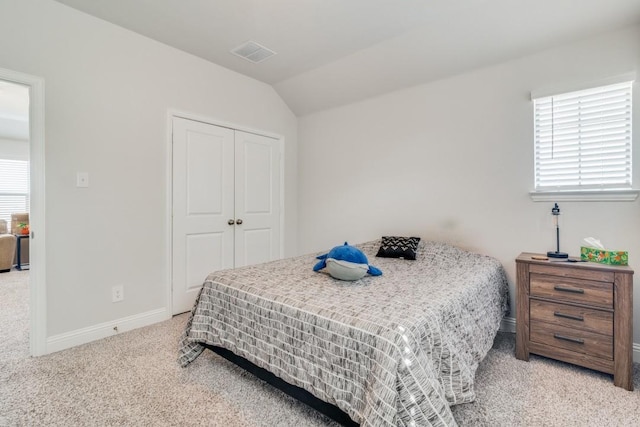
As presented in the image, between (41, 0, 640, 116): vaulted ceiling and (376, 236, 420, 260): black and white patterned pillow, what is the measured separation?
1.61 metres

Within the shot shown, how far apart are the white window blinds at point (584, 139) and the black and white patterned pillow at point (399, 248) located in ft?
3.56

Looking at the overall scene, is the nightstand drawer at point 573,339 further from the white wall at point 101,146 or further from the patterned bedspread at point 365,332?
the white wall at point 101,146

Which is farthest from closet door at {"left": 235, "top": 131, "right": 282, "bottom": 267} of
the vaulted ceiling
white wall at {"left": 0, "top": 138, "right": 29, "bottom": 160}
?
white wall at {"left": 0, "top": 138, "right": 29, "bottom": 160}

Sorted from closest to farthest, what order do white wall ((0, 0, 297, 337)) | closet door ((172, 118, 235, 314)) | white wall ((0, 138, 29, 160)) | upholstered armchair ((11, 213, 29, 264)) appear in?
white wall ((0, 0, 297, 337))
closet door ((172, 118, 235, 314))
upholstered armchair ((11, 213, 29, 264))
white wall ((0, 138, 29, 160))

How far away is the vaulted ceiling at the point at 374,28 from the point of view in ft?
7.32

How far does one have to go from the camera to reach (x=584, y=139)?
7.70ft

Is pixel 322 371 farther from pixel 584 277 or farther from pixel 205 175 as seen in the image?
pixel 205 175

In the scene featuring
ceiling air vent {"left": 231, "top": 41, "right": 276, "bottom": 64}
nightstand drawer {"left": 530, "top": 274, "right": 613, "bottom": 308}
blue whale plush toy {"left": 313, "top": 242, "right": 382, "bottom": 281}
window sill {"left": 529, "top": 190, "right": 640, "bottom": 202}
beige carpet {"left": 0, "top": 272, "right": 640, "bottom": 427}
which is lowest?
beige carpet {"left": 0, "top": 272, "right": 640, "bottom": 427}

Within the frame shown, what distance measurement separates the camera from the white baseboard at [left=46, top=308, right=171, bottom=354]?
7.54 ft

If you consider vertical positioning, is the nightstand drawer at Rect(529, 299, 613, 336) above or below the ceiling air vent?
below

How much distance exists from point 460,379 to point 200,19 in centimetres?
300

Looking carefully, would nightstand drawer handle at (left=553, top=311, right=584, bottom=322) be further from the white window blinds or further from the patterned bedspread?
the white window blinds

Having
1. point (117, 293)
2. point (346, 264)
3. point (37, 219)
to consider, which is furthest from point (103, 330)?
point (346, 264)

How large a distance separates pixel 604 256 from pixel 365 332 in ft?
5.99
